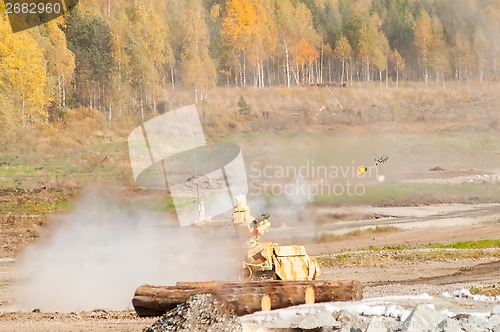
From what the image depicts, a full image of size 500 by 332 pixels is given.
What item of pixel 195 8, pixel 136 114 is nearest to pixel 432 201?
pixel 136 114

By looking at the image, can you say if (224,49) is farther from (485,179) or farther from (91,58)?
(485,179)

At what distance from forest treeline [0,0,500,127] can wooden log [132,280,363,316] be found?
138ft

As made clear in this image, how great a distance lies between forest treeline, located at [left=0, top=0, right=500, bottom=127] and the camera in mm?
69938

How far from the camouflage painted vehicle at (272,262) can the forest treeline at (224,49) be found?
39.7 m

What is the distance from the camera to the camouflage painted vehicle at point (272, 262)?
74.0ft

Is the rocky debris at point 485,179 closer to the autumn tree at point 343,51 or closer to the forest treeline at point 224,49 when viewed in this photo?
the forest treeline at point 224,49

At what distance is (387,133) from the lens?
65312 mm

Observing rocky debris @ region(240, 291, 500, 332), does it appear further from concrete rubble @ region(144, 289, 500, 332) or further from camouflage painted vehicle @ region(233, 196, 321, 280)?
camouflage painted vehicle @ region(233, 196, 321, 280)

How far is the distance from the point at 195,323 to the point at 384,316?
357 cm

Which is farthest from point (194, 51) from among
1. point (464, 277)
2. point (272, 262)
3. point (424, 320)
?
point (424, 320)

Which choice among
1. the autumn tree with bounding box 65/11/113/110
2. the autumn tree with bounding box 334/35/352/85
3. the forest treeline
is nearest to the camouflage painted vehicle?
the forest treeline

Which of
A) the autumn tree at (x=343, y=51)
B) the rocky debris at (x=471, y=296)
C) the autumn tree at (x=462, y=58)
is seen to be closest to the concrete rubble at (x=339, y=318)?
the rocky debris at (x=471, y=296)

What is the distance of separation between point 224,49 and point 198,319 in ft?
229

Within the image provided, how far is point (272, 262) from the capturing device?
2261cm
